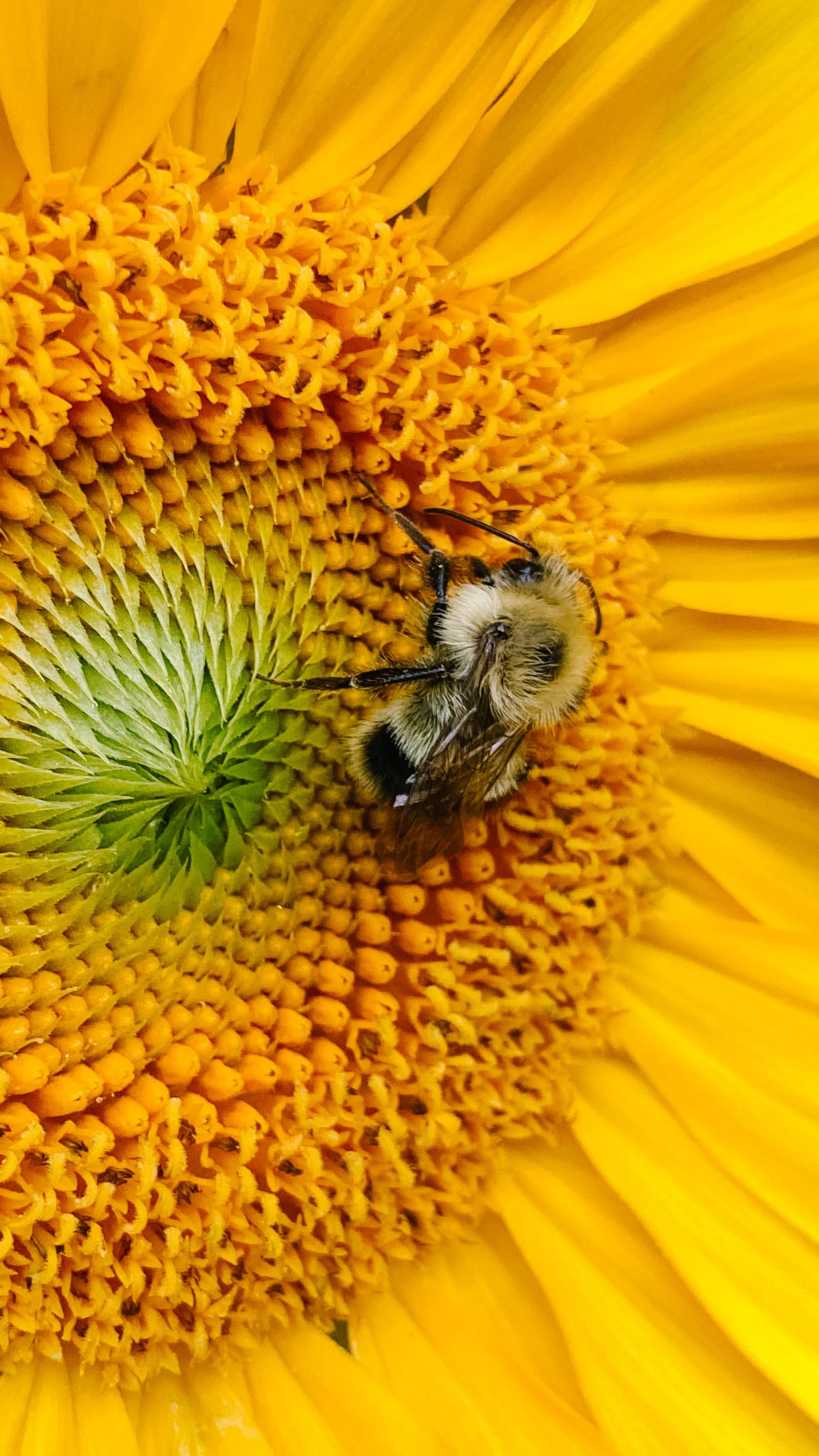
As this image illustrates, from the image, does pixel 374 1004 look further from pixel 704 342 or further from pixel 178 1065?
pixel 704 342

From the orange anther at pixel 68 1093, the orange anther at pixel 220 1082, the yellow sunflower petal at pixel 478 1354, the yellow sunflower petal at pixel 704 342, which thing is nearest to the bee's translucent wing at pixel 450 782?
the orange anther at pixel 220 1082

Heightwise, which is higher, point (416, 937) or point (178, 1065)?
point (416, 937)

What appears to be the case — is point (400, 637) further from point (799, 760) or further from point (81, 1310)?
point (81, 1310)

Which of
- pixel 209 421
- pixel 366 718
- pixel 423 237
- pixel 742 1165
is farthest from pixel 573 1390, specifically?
pixel 423 237

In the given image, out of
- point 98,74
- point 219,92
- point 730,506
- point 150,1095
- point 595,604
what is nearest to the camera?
point 98,74

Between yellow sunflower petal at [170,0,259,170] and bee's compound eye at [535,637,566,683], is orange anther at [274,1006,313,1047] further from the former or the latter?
yellow sunflower petal at [170,0,259,170]

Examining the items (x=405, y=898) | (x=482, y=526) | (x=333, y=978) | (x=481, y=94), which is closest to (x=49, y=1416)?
(x=333, y=978)

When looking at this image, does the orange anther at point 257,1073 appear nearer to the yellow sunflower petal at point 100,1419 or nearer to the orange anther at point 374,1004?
the orange anther at point 374,1004
